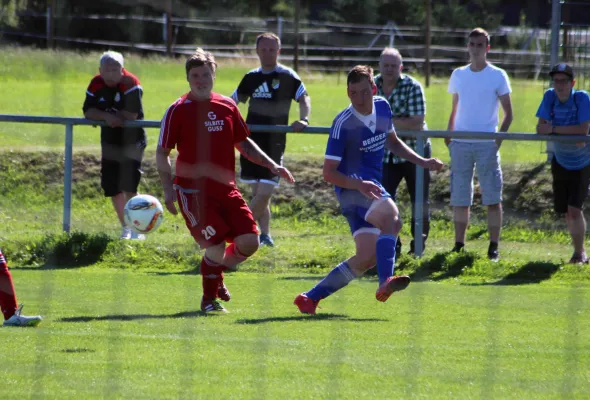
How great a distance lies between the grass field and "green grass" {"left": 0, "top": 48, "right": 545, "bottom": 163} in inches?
38.7

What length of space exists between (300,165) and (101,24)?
20961mm

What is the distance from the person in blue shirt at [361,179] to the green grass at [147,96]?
21.0 feet

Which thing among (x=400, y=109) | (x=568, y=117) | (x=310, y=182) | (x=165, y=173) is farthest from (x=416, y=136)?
(x=310, y=182)

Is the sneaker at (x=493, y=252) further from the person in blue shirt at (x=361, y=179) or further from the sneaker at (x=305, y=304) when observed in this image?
the sneaker at (x=305, y=304)

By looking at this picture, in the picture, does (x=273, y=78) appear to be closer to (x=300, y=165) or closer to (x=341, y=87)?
(x=300, y=165)

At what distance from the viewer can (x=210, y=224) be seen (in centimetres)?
730

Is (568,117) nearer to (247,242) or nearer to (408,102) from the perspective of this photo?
(408,102)

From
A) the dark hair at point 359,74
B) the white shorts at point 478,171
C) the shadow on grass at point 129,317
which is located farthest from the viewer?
the white shorts at point 478,171

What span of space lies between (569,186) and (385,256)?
3.33 metres

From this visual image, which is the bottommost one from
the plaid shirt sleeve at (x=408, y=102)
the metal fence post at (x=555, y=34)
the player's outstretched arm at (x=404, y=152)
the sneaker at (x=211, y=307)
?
the sneaker at (x=211, y=307)

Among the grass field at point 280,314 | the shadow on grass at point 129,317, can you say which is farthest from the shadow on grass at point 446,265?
the shadow on grass at point 129,317

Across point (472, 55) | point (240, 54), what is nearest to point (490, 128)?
point (472, 55)

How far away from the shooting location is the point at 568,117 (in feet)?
31.9

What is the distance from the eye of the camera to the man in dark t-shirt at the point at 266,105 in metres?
10.3
